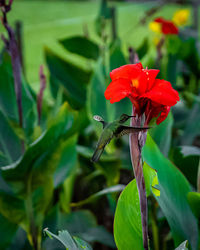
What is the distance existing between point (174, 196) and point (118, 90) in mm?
285

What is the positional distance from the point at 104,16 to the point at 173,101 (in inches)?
40.9

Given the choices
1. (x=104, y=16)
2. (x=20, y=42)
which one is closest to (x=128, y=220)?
(x=104, y=16)

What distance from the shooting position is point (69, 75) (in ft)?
4.15

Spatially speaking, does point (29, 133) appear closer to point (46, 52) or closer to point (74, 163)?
point (74, 163)

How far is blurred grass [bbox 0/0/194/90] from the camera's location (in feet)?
13.9

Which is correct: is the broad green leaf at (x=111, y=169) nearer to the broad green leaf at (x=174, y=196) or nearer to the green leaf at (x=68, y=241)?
the broad green leaf at (x=174, y=196)

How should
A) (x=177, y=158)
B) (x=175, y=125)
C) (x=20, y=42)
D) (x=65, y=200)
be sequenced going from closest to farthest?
1. (x=177, y=158)
2. (x=65, y=200)
3. (x=175, y=125)
4. (x=20, y=42)

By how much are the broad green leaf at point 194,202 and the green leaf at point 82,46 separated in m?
0.84

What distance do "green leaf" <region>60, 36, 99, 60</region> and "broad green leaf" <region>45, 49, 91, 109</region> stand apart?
90mm

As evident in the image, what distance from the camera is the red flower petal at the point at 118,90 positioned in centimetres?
38

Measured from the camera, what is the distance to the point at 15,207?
759 millimetres

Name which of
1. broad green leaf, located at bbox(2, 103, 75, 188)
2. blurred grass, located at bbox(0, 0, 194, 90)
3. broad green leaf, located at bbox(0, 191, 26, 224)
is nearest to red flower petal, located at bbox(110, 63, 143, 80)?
broad green leaf, located at bbox(2, 103, 75, 188)

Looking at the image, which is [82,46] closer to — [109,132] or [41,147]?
[41,147]

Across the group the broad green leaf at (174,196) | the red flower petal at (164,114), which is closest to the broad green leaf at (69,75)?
the broad green leaf at (174,196)
